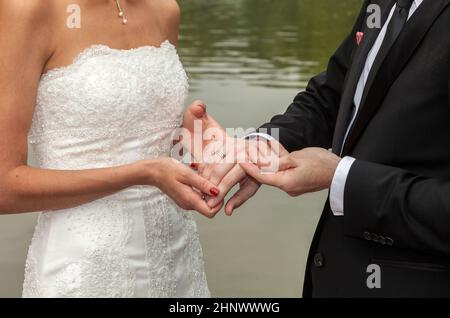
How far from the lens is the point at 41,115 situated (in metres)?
2.03

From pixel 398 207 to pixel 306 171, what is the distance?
28cm

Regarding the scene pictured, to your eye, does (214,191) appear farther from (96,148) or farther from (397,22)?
(397,22)

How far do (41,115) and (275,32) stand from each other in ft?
41.2

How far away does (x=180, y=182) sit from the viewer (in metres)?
1.95

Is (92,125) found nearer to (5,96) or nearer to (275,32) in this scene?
(5,96)

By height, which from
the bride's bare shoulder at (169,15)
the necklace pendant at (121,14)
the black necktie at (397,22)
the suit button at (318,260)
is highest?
the black necktie at (397,22)

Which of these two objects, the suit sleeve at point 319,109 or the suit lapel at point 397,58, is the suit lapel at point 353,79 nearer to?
the suit lapel at point 397,58

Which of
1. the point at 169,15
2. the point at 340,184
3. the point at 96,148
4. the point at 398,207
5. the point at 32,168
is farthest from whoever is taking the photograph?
the point at 169,15

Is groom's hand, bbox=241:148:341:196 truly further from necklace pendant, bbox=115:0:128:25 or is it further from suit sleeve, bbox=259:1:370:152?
necklace pendant, bbox=115:0:128:25

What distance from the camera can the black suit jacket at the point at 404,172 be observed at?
5.28ft

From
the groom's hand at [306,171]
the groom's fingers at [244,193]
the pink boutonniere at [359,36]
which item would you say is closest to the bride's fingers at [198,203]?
the groom's fingers at [244,193]

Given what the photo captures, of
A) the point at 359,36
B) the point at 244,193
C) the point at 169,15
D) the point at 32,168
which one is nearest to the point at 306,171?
the point at 244,193

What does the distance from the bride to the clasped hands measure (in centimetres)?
7
